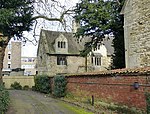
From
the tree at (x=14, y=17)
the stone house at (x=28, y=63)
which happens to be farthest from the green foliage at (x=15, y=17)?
the stone house at (x=28, y=63)

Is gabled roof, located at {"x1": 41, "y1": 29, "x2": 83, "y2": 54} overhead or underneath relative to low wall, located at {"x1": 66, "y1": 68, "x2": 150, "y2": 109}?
overhead

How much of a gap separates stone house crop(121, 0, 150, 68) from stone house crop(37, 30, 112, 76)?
26.9m

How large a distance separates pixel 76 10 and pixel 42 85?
31.3ft

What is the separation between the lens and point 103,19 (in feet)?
102

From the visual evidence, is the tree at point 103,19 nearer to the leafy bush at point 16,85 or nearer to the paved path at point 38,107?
the paved path at point 38,107

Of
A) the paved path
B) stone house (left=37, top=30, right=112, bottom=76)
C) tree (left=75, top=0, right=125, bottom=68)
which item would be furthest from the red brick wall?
stone house (left=37, top=30, right=112, bottom=76)

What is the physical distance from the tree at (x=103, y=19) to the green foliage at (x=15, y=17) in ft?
Result: 26.9

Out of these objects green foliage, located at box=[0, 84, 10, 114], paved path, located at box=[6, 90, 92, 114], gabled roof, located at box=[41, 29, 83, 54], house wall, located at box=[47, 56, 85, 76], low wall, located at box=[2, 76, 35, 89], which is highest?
gabled roof, located at box=[41, 29, 83, 54]

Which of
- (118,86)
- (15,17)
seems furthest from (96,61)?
(118,86)

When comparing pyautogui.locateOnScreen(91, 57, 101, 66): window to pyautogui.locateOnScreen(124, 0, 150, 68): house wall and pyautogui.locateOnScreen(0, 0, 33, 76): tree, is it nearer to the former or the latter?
pyautogui.locateOnScreen(124, 0, 150, 68): house wall

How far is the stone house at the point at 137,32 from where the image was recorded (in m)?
23.5

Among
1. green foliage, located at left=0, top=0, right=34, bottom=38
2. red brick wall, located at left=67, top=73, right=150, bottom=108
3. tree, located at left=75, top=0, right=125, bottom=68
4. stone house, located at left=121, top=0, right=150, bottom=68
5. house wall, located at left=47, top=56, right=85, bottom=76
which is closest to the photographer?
red brick wall, located at left=67, top=73, right=150, bottom=108

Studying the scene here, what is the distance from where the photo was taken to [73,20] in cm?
3100

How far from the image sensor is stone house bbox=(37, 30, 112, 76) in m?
53.4
